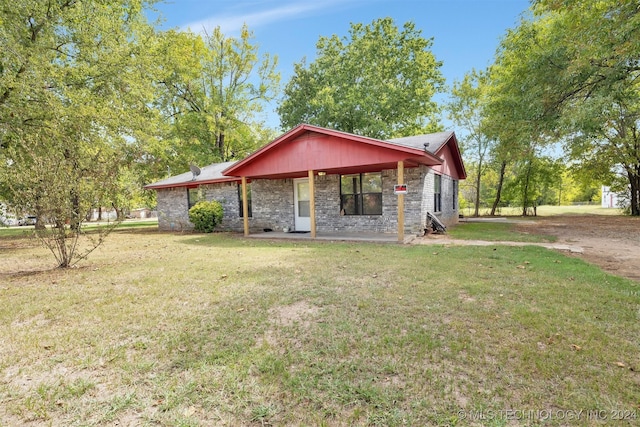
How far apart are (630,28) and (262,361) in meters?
10.0

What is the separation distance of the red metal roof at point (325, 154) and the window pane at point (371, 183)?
0.35 meters

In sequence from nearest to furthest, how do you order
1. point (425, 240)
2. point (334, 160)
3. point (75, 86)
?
point (425, 240)
point (334, 160)
point (75, 86)

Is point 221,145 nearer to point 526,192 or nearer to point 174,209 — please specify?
point 174,209

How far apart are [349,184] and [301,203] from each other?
2413mm

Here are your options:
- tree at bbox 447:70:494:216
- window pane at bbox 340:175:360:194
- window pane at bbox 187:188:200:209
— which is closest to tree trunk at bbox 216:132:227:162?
window pane at bbox 187:188:200:209

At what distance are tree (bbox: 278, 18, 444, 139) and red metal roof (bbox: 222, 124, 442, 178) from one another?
1270 cm

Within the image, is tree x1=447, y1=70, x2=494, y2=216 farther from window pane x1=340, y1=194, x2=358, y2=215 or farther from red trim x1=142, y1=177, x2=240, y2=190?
red trim x1=142, y1=177, x2=240, y2=190

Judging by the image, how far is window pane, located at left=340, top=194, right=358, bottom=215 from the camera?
11384 mm

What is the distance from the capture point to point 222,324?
3.38 m

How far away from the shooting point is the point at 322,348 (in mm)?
2812

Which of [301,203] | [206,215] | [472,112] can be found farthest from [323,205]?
[472,112]

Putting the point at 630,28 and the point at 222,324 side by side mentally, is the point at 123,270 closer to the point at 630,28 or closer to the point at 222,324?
the point at 222,324

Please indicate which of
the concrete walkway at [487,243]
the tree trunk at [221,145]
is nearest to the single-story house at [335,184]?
the concrete walkway at [487,243]

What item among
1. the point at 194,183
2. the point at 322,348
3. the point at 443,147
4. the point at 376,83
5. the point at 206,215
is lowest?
the point at 322,348
